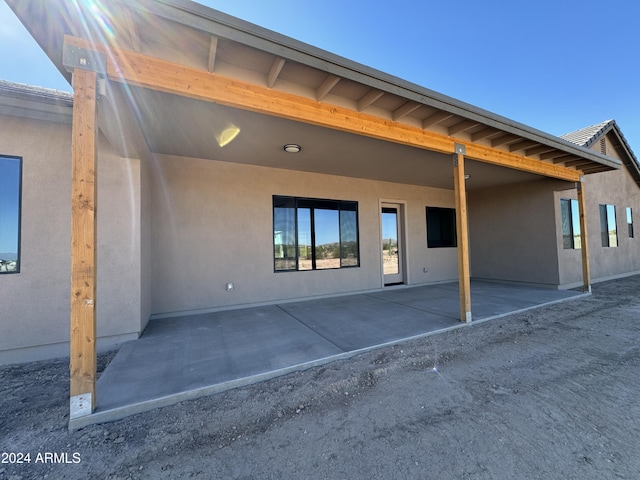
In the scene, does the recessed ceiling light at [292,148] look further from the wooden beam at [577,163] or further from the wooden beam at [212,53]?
the wooden beam at [577,163]

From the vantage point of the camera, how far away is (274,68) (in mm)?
2672

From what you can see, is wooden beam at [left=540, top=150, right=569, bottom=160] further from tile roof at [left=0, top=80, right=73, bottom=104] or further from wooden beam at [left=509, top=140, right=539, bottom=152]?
tile roof at [left=0, top=80, right=73, bottom=104]

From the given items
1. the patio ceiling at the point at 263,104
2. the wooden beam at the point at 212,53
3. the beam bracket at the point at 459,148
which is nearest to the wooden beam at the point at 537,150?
the patio ceiling at the point at 263,104

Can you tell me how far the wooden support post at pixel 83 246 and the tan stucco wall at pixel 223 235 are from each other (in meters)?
2.88

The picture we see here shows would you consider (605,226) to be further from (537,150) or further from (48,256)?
(48,256)

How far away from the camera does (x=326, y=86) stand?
296cm

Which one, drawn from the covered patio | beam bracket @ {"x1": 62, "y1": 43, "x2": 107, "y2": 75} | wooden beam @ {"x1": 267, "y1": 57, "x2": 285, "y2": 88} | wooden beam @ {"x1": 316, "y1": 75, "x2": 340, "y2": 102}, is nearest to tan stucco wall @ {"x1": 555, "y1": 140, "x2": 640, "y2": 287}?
the covered patio

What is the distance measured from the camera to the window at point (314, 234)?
19.4 feet

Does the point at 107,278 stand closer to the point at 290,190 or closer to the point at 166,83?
the point at 166,83

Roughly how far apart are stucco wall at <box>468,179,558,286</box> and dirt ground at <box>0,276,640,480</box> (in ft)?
16.0

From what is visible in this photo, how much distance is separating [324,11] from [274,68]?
15.5 feet

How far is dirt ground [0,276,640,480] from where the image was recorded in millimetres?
1636

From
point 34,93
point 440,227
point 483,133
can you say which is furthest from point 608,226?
point 34,93

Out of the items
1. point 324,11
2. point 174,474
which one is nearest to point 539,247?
point 324,11
